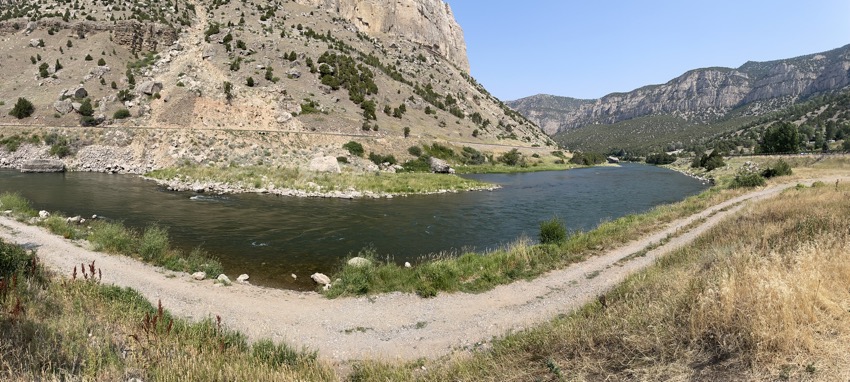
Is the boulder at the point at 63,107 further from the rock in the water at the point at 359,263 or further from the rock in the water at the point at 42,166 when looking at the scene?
the rock in the water at the point at 359,263

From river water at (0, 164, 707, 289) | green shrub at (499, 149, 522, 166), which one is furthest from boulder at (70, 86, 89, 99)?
green shrub at (499, 149, 522, 166)

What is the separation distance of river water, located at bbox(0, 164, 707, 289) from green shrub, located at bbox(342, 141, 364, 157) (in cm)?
2258

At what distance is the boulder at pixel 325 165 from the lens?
45844 mm

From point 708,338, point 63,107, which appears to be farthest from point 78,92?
point 708,338

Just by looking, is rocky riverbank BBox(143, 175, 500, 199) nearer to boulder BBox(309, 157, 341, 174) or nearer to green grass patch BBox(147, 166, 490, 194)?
green grass patch BBox(147, 166, 490, 194)

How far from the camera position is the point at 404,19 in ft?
494

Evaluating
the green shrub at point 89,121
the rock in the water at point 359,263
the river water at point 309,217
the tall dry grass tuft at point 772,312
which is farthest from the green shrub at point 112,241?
the green shrub at point 89,121

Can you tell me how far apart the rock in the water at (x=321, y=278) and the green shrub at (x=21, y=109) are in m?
71.7

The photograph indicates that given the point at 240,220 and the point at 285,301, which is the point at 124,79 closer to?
the point at 240,220

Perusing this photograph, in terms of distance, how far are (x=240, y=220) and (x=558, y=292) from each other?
20.9 m

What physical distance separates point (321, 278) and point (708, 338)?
12526 mm

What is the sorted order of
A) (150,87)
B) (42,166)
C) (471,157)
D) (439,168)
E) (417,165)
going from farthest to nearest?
(471,157) → (150,87) → (439,168) → (417,165) → (42,166)

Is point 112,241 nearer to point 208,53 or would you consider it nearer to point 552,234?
point 552,234

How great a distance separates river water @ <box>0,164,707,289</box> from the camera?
1898cm
